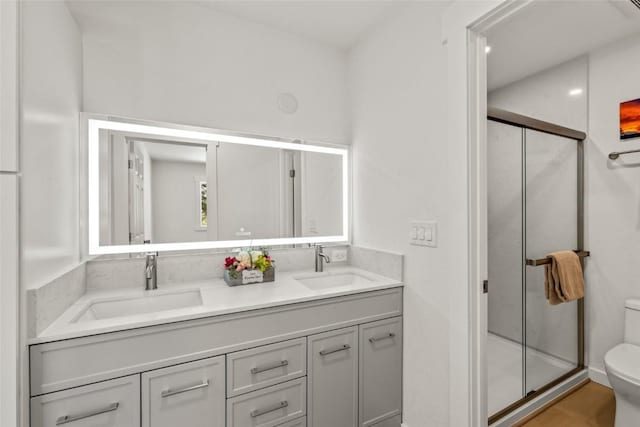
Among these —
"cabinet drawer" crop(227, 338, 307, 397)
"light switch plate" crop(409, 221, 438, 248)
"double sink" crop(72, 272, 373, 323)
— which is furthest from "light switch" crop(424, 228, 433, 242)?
"cabinet drawer" crop(227, 338, 307, 397)

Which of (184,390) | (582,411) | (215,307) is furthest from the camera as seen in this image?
(582,411)

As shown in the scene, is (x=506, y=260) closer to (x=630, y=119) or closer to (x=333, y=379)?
(x=630, y=119)

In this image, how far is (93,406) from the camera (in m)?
1.02

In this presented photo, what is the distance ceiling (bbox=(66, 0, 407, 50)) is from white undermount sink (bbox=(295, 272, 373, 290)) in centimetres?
162

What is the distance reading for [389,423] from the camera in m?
1.61

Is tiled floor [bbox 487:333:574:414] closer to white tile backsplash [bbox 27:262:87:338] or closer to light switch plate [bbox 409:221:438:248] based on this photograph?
light switch plate [bbox 409:221:438:248]

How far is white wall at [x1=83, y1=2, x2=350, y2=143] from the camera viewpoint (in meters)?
1.50

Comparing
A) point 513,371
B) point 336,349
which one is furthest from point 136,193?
point 513,371

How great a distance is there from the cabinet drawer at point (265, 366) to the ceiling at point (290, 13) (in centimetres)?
178

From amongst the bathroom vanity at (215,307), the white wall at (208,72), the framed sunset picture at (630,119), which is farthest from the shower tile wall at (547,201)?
the white wall at (208,72)

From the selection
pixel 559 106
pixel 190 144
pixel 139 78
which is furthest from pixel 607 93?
pixel 139 78

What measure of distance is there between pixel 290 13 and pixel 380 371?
7.07ft

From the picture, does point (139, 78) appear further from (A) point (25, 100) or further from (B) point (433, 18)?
(B) point (433, 18)

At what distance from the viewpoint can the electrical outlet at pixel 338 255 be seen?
2.08 meters
